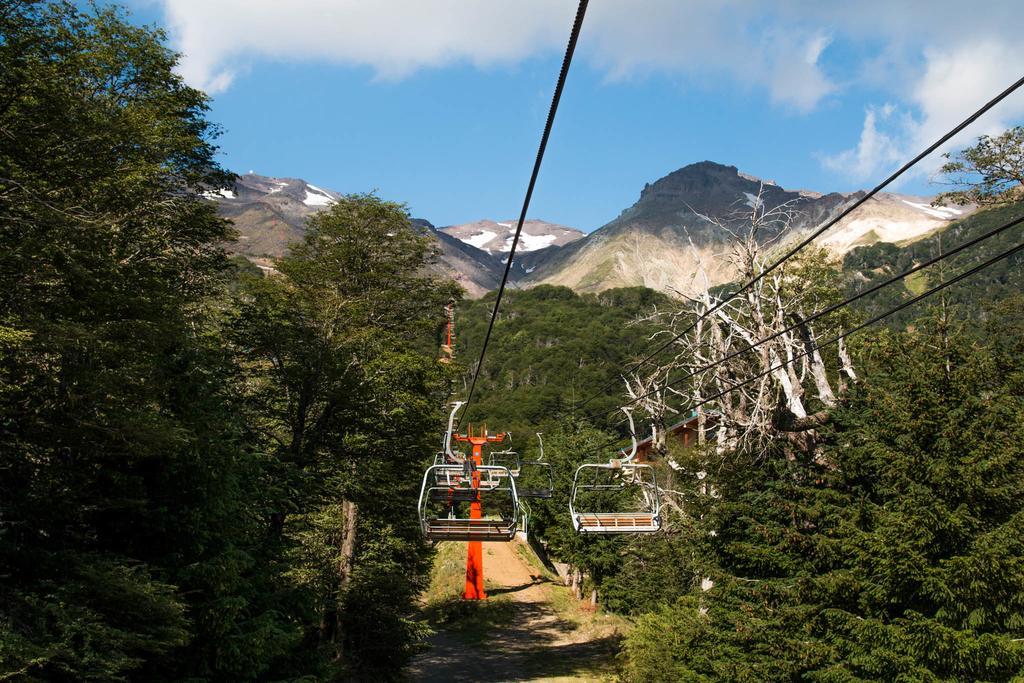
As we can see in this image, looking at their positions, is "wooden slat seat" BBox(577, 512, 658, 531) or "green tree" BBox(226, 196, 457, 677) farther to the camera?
"green tree" BBox(226, 196, 457, 677)

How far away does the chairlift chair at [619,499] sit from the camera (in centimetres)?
1648

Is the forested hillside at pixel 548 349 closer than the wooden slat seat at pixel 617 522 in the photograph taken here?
No

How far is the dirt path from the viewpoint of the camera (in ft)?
96.8

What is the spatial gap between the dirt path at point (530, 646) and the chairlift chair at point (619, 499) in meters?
5.68

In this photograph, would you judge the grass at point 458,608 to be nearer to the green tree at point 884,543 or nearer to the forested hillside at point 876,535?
the forested hillside at point 876,535

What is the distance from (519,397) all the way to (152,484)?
77285mm

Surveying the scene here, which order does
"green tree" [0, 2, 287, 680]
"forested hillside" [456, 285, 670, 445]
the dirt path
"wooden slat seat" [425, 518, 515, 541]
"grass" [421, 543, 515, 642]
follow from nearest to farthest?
"green tree" [0, 2, 287, 680] → "wooden slat seat" [425, 518, 515, 541] → the dirt path → "grass" [421, 543, 515, 642] → "forested hillside" [456, 285, 670, 445]

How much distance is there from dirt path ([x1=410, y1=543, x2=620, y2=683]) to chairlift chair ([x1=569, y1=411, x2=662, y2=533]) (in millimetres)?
5678

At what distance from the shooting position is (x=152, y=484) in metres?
13.4

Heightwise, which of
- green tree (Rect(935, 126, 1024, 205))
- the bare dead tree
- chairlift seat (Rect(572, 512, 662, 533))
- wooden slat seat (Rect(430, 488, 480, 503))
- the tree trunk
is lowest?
the tree trunk

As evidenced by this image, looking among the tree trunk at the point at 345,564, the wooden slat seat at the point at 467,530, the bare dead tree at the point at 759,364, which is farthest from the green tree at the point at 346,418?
the bare dead tree at the point at 759,364

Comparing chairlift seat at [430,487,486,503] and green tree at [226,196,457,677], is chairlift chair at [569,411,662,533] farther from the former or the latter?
green tree at [226,196,457,677]

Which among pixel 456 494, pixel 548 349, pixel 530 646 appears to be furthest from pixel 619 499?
pixel 548 349

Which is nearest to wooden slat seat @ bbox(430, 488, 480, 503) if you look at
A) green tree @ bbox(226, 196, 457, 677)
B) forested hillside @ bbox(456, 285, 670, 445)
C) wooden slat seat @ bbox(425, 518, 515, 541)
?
wooden slat seat @ bbox(425, 518, 515, 541)
